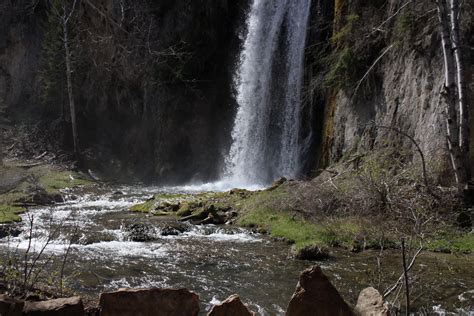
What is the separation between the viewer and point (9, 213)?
633 inches

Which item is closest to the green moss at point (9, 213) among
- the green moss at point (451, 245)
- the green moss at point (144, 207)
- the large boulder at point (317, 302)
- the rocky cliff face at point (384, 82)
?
the green moss at point (144, 207)

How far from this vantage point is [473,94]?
13266 millimetres

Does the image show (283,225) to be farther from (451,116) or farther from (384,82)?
(384,82)

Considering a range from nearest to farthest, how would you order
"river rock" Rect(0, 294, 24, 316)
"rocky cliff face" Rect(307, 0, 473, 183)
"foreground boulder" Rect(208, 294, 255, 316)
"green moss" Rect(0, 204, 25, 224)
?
1. "river rock" Rect(0, 294, 24, 316)
2. "foreground boulder" Rect(208, 294, 255, 316)
3. "rocky cliff face" Rect(307, 0, 473, 183)
4. "green moss" Rect(0, 204, 25, 224)

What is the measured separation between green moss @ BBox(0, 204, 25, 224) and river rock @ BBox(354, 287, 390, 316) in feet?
39.0

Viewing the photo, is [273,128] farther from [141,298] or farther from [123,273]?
[141,298]

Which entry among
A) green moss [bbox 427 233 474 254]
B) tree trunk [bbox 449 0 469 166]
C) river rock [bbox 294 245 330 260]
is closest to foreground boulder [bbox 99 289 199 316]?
river rock [bbox 294 245 330 260]

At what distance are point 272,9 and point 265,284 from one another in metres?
20.3

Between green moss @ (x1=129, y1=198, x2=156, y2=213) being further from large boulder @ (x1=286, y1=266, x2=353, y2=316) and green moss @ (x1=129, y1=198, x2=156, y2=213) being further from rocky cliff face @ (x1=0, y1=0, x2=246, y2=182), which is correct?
large boulder @ (x1=286, y1=266, x2=353, y2=316)

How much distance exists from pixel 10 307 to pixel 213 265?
5.78 m

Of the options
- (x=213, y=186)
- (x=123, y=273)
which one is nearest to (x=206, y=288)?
(x=123, y=273)

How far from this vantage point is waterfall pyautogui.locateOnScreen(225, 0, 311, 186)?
23.7 m

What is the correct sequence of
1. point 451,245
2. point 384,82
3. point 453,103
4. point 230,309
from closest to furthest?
point 230,309
point 451,245
point 453,103
point 384,82

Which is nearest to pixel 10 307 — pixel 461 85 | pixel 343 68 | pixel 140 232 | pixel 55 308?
pixel 55 308
